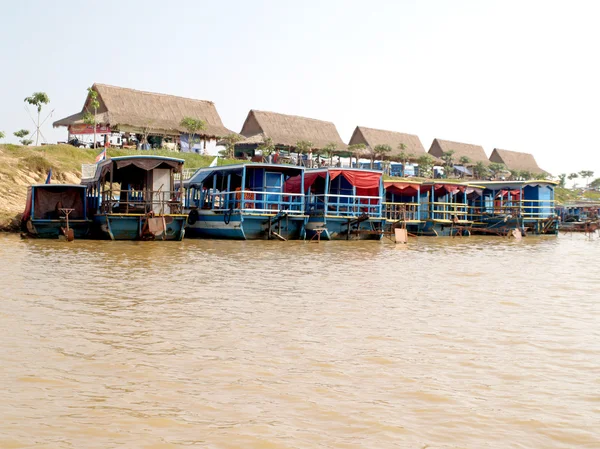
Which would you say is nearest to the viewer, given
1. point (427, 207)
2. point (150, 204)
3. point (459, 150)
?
point (150, 204)

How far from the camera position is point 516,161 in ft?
233

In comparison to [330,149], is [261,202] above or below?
below

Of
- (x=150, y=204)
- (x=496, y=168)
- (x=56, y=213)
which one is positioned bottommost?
(x=56, y=213)

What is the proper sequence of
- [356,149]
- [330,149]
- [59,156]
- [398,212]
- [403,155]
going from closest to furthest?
[398,212], [59,156], [330,149], [356,149], [403,155]

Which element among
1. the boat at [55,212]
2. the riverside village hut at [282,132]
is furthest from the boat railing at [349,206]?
the riverside village hut at [282,132]

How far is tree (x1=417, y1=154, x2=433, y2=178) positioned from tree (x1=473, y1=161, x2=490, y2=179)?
7553mm

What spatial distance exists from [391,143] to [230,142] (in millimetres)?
18628

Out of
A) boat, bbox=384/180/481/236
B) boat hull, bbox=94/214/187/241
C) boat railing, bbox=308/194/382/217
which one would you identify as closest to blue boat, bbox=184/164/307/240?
boat railing, bbox=308/194/382/217

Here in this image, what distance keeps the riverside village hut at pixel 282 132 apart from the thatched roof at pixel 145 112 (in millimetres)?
2408

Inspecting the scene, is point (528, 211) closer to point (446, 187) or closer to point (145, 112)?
point (446, 187)

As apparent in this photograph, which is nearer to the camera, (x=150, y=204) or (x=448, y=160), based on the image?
(x=150, y=204)

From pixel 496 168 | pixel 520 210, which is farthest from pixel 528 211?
pixel 496 168

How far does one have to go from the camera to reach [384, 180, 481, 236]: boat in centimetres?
2850

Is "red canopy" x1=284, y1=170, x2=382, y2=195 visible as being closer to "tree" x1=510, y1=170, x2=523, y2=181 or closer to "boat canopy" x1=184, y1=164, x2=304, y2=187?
"boat canopy" x1=184, y1=164, x2=304, y2=187
